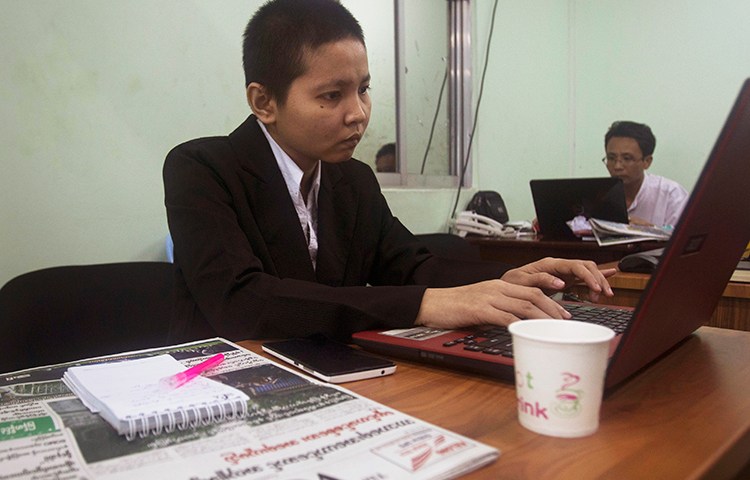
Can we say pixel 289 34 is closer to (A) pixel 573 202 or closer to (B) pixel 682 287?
(B) pixel 682 287

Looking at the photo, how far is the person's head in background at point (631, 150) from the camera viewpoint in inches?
130

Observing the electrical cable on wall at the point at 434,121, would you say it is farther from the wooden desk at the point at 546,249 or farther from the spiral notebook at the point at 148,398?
the spiral notebook at the point at 148,398

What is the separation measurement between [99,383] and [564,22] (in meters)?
3.91

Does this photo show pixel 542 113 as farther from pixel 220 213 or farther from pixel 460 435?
pixel 460 435

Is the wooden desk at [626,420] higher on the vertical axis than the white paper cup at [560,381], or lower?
lower

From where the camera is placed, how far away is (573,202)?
2.47 metres

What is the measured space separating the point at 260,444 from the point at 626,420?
33 cm

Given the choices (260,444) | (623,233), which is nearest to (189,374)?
(260,444)

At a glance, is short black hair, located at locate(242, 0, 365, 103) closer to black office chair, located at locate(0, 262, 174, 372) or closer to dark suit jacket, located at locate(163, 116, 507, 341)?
dark suit jacket, located at locate(163, 116, 507, 341)

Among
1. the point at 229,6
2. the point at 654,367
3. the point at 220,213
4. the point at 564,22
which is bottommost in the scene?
the point at 654,367

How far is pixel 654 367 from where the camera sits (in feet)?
2.34

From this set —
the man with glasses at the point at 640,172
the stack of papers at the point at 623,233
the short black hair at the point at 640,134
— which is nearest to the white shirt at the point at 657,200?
the man with glasses at the point at 640,172

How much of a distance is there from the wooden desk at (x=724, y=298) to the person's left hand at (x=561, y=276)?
0.28 metres

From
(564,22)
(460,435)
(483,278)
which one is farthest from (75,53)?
(564,22)
